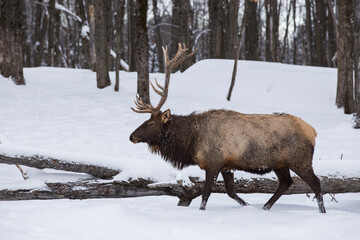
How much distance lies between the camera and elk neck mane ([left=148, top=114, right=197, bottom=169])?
4.95 meters

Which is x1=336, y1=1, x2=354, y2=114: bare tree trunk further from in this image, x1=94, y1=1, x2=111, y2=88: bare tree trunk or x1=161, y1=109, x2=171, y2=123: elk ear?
x1=161, y1=109, x2=171, y2=123: elk ear

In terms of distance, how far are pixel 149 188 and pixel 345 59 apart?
9051mm

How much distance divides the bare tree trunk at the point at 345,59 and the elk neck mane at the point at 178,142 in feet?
27.6

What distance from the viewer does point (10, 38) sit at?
13.0 m

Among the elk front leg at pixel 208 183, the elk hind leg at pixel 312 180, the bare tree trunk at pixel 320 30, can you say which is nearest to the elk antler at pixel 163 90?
the elk front leg at pixel 208 183

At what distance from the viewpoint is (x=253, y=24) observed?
2000 cm

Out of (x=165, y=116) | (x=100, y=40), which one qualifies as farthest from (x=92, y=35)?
(x=165, y=116)

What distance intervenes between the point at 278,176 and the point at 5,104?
9.18m

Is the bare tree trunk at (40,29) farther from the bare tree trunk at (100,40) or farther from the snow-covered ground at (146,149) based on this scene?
the bare tree trunk at (100,40)

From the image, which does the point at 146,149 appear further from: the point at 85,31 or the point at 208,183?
the point at 85,31

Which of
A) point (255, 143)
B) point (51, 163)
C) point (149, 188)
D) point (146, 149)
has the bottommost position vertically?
point (146, 149)

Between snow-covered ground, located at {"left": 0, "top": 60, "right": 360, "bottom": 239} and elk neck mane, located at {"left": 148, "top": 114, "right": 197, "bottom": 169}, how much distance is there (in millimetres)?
211

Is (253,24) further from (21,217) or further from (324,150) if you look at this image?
(21,217)

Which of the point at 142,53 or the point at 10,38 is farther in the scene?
the point at 10,38
